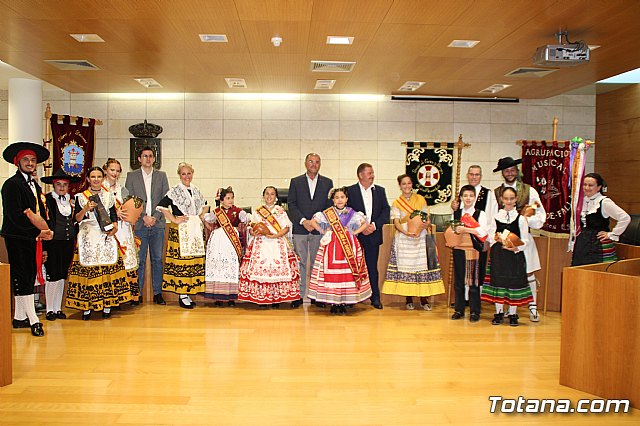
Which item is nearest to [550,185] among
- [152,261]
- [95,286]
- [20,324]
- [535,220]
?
[535,220]

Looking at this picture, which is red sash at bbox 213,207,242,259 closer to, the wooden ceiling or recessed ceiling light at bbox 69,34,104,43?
the wooden ceiling

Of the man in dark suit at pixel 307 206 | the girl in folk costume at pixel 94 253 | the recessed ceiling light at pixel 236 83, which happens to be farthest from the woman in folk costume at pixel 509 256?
the recessed ceiling light at pixel 236 83

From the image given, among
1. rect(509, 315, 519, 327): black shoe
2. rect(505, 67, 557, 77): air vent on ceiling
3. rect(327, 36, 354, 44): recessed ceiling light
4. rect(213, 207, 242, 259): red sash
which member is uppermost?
rect(505, 67, 557, 77): air vent on ceiling

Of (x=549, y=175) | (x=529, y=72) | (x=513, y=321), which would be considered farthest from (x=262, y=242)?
(x=549, y=175)

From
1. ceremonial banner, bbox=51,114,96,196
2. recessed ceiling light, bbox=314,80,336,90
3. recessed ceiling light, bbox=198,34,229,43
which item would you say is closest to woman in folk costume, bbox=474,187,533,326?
recessed ceiling light, bbox=198,34,229,43

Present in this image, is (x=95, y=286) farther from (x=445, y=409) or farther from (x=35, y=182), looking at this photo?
(x=445, y=409)

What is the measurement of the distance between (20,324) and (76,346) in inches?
35.7

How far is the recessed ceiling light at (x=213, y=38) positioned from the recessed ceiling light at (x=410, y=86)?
304cm

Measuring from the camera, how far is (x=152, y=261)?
6.48 m

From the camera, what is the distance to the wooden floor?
132 inches

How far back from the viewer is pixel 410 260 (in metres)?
6.12

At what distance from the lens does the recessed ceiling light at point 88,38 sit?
562cm

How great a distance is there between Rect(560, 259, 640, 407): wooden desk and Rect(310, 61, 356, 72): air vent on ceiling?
3.88 metres

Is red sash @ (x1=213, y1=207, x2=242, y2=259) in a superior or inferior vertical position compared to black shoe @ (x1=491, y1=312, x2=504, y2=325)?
superior
